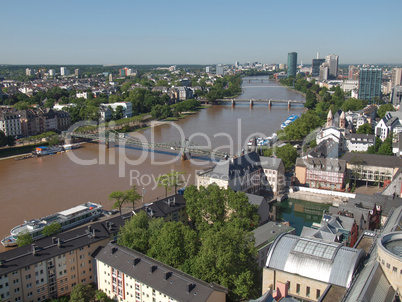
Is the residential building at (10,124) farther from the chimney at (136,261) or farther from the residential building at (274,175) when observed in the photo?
the chimney at (136,261)

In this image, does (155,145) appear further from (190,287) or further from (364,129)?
→ (190,287)

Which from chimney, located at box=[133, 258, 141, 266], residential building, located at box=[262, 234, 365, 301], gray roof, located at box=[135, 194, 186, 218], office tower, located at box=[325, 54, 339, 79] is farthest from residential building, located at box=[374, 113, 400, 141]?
office tower, located at box=[325, 54, 339, 79]

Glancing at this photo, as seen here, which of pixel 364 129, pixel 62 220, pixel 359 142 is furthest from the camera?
pixel 364 129

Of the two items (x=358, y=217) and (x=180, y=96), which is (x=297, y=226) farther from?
(x=180, y=96)

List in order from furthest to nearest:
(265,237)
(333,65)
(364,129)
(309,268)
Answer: (333,65)
(364,129)
(265,237)
(309,268)

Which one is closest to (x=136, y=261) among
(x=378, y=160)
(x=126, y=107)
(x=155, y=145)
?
(x=378, y=160)

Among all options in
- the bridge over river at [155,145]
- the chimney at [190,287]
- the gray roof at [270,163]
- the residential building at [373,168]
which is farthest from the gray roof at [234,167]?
the chimney at [190,287]

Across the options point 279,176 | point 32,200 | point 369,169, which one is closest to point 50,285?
point 32,200
